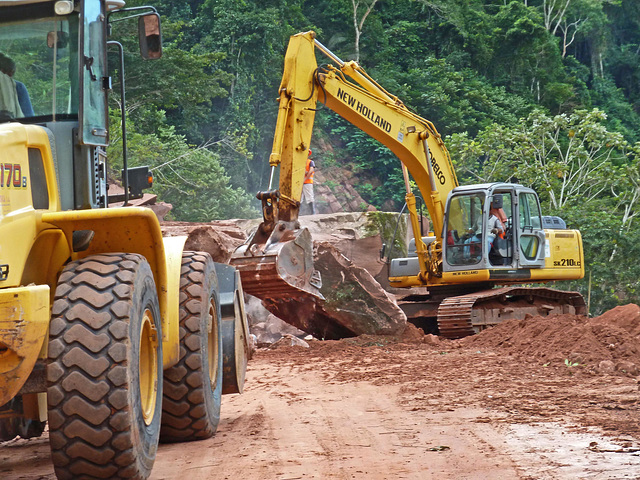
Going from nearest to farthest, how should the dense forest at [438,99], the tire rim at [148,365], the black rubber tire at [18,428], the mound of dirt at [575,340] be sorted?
1. the tire rim at [148,365]
2. the black rubber tire at [18,428]
3. the mound of dirt at [575,340]
4. the dense forest at [438,99]

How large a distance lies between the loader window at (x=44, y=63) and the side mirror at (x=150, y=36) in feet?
2.04

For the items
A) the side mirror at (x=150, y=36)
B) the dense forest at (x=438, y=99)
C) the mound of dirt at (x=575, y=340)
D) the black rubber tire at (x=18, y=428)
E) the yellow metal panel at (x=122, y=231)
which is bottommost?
the mound of dirt at (x=575, y=340)

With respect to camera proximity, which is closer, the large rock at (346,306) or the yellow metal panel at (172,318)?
the yellow metal panel at (172,318)

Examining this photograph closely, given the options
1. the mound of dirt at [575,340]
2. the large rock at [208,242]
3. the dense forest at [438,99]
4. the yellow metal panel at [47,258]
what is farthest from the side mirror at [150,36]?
the dense forest at [438,99]

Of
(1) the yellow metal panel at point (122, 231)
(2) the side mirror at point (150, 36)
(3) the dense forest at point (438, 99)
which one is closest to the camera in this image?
(1) the yellow metal panel at point (122, 231)

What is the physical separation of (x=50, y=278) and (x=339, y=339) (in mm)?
9734

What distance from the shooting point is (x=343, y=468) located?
15.4 feet

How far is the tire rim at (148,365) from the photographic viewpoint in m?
4.58

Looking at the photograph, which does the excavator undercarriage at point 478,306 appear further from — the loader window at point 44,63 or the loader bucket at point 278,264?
the loader window at point 44,63

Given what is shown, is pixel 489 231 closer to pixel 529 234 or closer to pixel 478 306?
pixel 529 234

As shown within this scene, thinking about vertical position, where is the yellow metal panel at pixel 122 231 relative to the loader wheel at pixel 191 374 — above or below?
above

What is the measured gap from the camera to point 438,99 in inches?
1508

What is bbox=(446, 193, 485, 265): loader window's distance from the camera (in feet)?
47.9

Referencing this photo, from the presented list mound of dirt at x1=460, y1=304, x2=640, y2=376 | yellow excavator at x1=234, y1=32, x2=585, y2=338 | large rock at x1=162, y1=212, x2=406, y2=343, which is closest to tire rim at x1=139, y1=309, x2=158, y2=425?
mound of dirt at x1=460, y1=304, x2=640, y2=376
